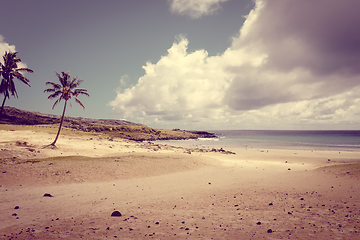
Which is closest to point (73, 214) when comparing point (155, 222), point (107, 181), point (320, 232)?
point (155, 222)

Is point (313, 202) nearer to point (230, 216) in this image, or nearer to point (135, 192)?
point (230, 216)

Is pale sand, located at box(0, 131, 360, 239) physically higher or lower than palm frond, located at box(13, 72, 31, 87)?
lower

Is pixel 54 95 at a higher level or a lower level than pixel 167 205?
higher

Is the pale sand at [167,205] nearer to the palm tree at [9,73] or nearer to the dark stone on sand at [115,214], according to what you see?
the dark stone on sand at [115,214]

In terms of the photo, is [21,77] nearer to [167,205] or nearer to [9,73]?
[9,73]

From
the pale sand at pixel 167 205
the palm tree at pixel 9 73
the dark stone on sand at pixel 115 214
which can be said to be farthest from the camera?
the palm tree at pixel 9 73

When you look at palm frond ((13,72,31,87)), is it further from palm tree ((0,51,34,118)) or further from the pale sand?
the pale sand

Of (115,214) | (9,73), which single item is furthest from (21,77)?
(115,214)

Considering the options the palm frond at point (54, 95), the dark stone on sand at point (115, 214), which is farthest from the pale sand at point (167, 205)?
the palm frond at point (54, 95)

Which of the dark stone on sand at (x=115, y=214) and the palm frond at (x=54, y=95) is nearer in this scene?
the dark stone on sand at (x=115, y=214)

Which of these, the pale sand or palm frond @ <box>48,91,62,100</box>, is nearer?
the pale sand

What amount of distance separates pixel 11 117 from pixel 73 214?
92.1 m

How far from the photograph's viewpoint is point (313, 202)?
8.20 meters

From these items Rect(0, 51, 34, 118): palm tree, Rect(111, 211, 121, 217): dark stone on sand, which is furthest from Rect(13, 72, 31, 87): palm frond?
Rect(111, 211, 121, 217): dark stone on sand
